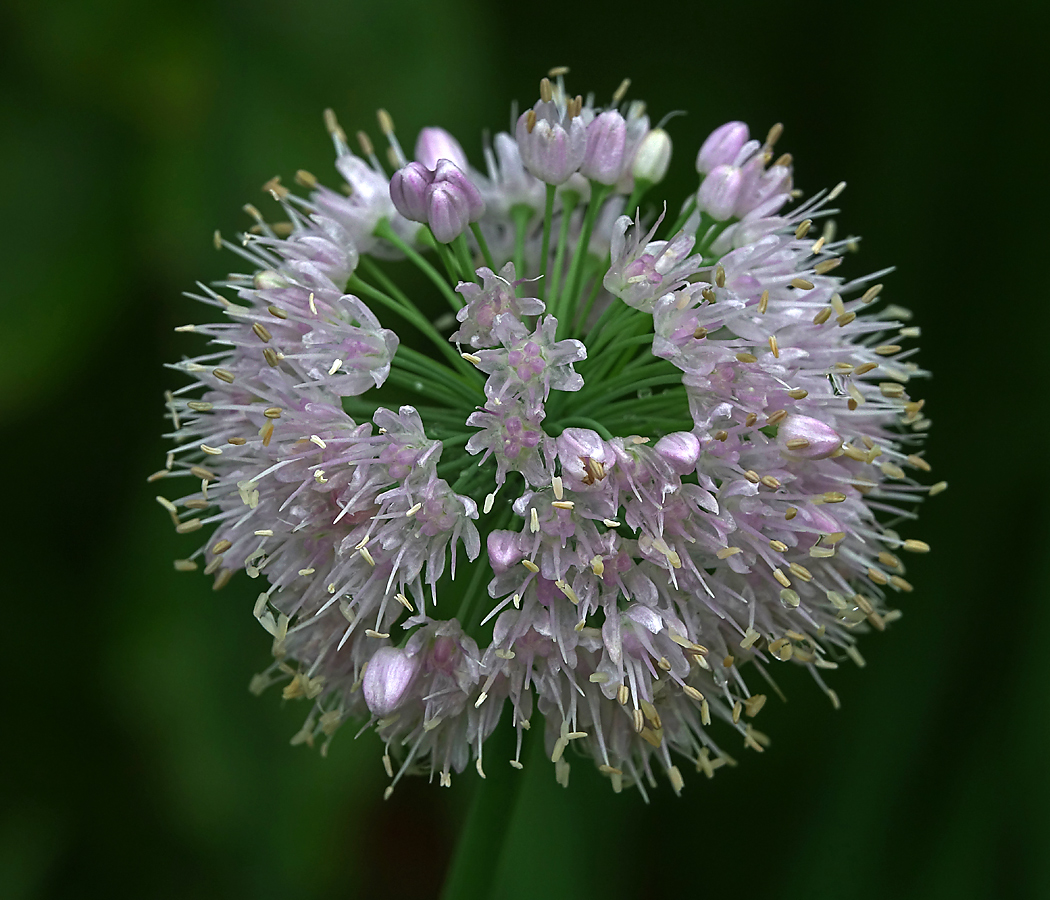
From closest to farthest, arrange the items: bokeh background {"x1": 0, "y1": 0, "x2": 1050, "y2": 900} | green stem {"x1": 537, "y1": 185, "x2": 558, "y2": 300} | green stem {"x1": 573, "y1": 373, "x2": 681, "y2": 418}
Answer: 1. green stem {"x1": 573, "y1": 373, "x2": 681, "y2": 418}
2. green stem {"x1": 537, "y1": 185, "x2": 558, "y2": 300}
3. bokeh background {"x1": 0, "y1": 0, "x2": 1050, "y2": 900}

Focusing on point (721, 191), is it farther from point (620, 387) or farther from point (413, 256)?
point (413, 256)

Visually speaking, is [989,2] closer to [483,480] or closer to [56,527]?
[483,480]

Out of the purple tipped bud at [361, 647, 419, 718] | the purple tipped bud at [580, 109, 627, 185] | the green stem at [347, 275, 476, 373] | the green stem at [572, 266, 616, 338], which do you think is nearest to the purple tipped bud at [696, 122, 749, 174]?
the purple tipped bud at [580, 109, 627, 185]

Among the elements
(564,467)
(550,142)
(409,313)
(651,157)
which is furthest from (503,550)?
(651,157)

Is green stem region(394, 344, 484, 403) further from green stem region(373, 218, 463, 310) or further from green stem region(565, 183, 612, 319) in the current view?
green stem region(565, 183, 612, 319)

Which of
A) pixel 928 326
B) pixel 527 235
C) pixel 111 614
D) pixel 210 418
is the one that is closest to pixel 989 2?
pixel 928 326
